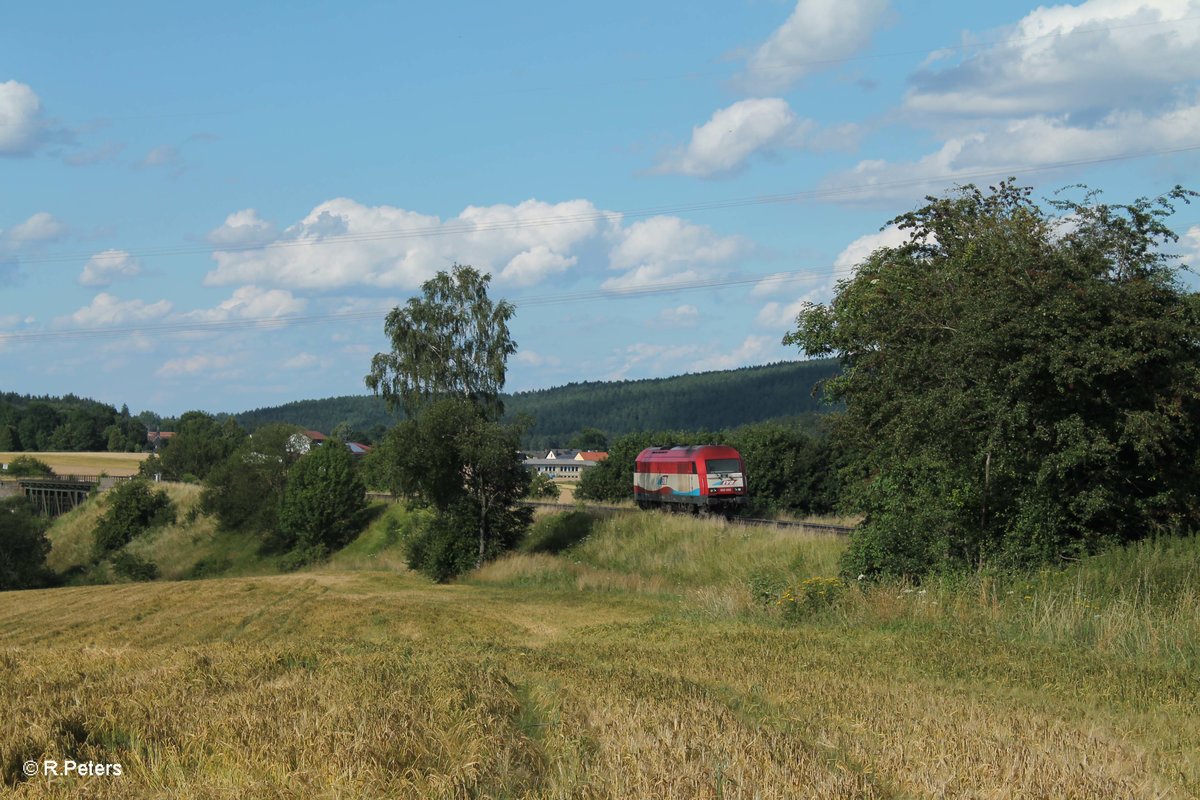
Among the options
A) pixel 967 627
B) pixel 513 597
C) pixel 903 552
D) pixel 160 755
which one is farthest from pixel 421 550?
pixel 160 755

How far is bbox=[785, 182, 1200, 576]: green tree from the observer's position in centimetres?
1780

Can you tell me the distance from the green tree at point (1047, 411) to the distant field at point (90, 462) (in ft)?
415

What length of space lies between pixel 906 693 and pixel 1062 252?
13410mm

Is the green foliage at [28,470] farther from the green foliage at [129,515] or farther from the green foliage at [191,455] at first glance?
the green foliage at [129,515]

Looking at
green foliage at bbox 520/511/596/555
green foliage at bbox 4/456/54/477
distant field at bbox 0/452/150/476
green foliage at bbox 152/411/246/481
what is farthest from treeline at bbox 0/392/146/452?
green foliage at bbox 520/511/596/555

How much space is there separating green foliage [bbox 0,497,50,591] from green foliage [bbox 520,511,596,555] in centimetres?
3656

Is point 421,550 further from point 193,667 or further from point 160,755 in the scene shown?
point 160,755

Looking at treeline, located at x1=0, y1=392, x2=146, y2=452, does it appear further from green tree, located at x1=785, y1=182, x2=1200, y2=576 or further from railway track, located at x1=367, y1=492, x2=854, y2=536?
green tree, located at x1=785, y1=182, x2=1200, y2=576

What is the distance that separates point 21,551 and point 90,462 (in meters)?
83.7

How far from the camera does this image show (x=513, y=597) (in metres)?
32.8

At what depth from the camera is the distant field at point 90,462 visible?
134 metres

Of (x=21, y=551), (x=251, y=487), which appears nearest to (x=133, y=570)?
(x=21, y=551)

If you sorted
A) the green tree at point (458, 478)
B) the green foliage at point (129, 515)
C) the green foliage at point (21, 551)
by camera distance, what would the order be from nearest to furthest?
the green tree at point (458, 478) → the green foliage at point (21, 551) → the green foliage at point (129, 515)

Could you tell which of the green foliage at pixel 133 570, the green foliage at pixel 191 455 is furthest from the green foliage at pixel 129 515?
the green foliage at pixel 191 455
